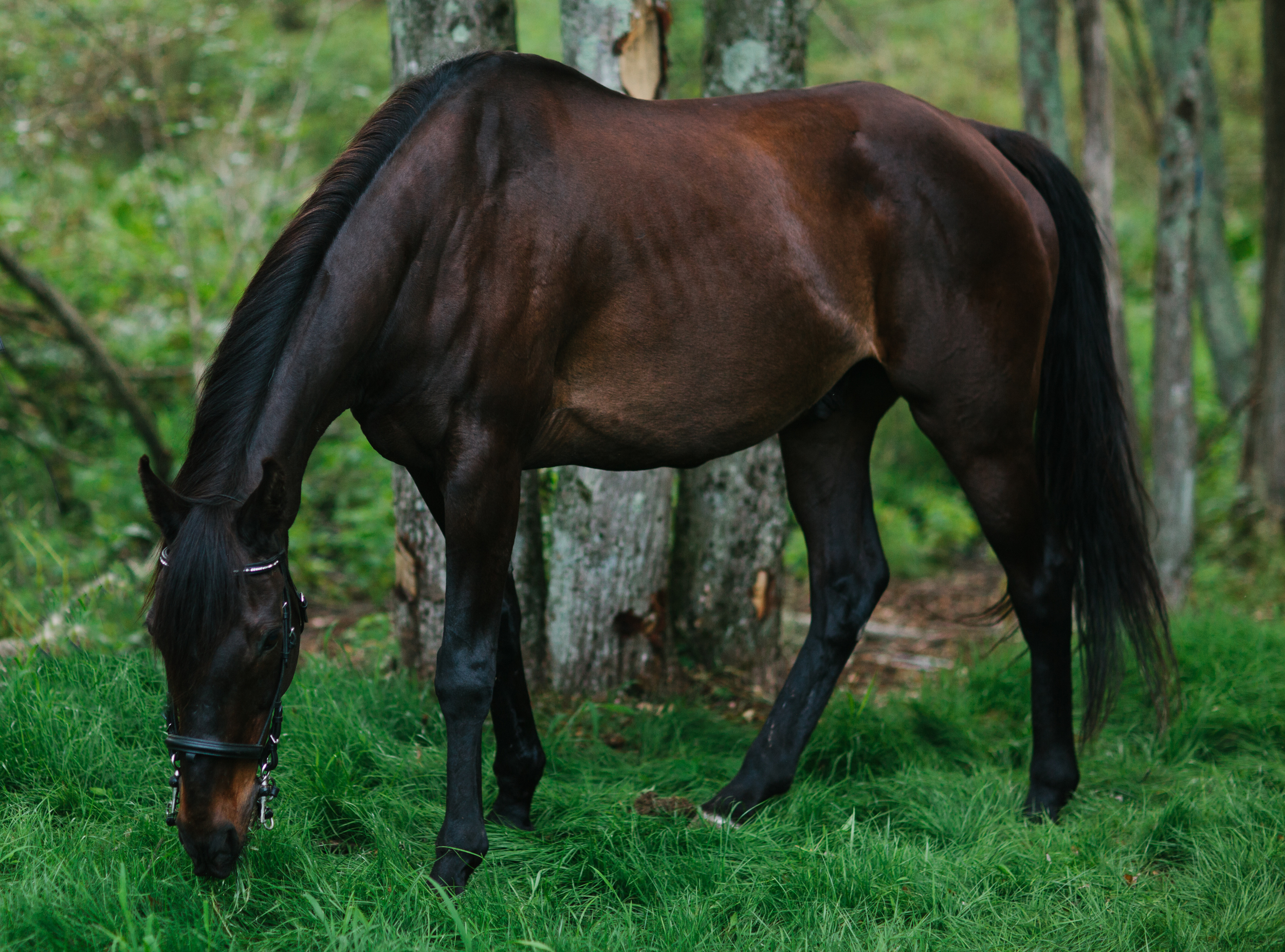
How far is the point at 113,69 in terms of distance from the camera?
6.96 m

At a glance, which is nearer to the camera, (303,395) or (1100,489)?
(303,395)

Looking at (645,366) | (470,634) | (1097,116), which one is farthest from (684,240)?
(1097,116)

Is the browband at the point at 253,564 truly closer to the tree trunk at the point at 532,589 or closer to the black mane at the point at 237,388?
the black mane at the point at 237,388

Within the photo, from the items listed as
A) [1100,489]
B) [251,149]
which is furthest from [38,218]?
[1100,489]

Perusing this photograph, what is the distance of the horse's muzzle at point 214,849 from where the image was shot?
7.13ft

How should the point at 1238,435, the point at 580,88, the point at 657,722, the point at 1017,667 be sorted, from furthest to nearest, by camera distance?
1. the point at 1238,435
2. the point at 1017,667
3. the point at 657,722
4. the point at 580,88

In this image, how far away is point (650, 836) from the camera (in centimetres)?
278

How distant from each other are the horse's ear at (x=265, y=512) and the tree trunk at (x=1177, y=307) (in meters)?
4.56

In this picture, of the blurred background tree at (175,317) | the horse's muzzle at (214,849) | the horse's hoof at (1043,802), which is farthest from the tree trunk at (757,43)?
the horse's muzzle at (214,849)

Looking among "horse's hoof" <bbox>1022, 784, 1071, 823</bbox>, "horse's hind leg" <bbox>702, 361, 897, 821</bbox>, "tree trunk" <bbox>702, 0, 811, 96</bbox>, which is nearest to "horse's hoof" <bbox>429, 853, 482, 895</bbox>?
"horse's hind leg" <bbox>702, 361, 897, 821</bbox>

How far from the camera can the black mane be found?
2.13 m

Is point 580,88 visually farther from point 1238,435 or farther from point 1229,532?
point 1238,435

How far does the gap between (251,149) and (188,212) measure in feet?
3.93

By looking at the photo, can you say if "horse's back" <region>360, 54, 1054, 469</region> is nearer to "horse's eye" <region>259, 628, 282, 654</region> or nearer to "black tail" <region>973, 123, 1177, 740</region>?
"black tail" <region>973, 123, 1177, 740</region>
